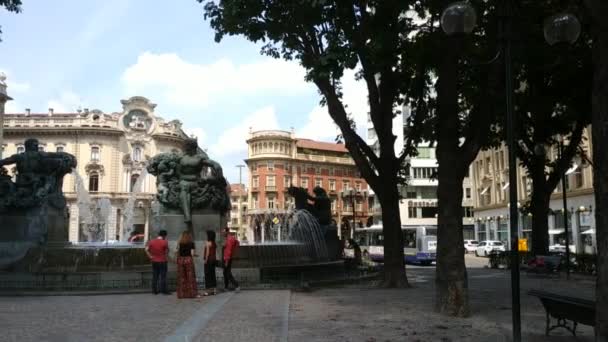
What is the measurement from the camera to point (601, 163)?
21.1ft

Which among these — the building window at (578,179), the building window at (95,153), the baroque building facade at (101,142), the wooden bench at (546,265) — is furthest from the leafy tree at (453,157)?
the building window at (95,153)

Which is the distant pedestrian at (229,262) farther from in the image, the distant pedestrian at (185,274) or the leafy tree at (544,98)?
the leafy tree at (544,98)

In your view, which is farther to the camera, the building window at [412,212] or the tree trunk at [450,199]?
the building window at [412,212]

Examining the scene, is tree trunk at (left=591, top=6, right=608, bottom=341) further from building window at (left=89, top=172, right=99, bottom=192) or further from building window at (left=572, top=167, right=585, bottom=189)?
building window at (left=89, top=172, right=99, bottom=192)

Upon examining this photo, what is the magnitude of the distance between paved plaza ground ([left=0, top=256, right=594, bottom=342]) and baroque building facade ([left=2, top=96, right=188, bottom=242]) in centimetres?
6670

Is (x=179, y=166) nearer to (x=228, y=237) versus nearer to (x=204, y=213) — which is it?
(x=204, y=213)

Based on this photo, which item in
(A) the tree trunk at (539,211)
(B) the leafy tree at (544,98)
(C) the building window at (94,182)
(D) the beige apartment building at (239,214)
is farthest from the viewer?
(D) the beige apartment building at (239,214)

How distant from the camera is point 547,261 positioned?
22562mm

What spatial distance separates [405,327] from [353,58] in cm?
576

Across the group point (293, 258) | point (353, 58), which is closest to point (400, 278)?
point (293, 258)

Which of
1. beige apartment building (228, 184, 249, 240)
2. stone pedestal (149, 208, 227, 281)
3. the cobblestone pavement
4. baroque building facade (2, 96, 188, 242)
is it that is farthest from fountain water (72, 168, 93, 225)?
beige apartment building (228, 184, 249, 240)

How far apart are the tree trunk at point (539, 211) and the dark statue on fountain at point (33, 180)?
18.3 m

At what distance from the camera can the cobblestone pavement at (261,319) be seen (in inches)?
331

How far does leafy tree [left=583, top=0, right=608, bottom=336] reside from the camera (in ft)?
20.8
